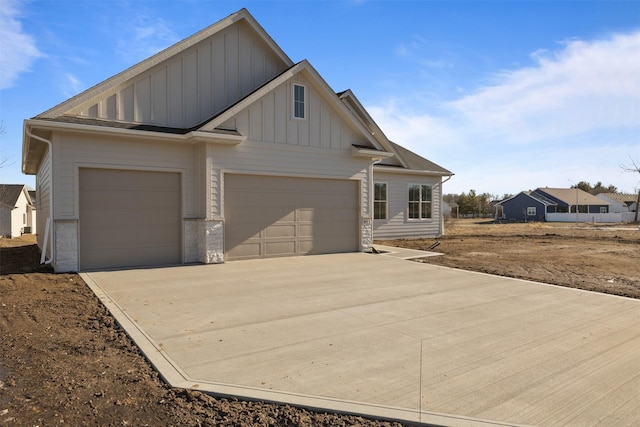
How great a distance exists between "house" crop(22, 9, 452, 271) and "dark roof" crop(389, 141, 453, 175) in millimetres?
5656

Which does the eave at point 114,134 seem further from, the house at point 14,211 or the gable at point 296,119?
the house at point 14,211

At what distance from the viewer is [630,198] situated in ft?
221

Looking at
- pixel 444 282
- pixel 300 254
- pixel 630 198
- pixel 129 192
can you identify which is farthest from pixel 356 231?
pixel 630 198

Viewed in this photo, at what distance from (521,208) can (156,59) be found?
54954 millimetres

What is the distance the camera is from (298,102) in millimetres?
12547

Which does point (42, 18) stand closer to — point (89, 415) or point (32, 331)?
point (32, 331)

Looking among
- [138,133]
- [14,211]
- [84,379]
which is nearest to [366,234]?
[138,133]

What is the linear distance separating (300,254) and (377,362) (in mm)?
8752

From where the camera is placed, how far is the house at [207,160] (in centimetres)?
1004

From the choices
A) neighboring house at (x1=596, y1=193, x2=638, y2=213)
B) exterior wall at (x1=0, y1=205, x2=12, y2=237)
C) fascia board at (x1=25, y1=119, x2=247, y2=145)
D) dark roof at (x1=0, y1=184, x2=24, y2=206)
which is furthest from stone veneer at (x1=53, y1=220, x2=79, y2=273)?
neighboring house at (x1=596, y1=193, x2=638, y2=213)

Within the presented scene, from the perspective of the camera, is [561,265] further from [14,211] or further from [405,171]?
[14,211]

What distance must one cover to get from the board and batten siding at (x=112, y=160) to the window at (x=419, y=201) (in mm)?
11487

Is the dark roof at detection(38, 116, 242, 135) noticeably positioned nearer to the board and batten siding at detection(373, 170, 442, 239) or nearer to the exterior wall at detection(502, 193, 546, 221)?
the board and batten siding at detection(373, 170, 442, 239)

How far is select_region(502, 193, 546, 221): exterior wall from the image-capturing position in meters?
53.9
